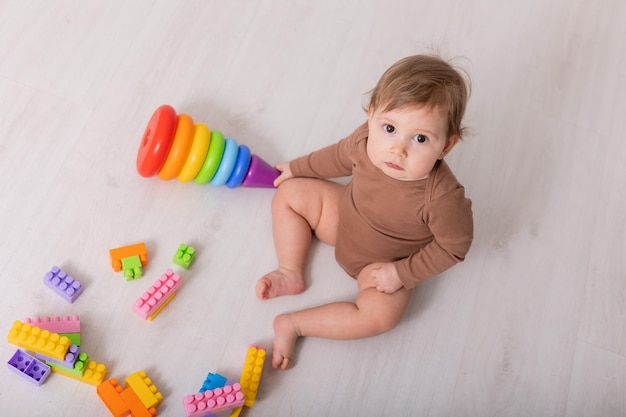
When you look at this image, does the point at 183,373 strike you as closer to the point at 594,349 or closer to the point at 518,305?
the point at 518,305

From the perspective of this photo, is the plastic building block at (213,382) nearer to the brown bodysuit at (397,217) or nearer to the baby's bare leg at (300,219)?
the baby's bare leg at (300,219)

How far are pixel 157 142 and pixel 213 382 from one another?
0.41m

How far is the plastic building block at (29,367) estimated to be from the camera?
1.01m

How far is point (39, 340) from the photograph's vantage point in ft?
3.24

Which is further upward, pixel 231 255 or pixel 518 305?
pixel 231 255

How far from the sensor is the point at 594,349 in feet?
3.88

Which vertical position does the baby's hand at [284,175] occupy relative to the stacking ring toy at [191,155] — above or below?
below

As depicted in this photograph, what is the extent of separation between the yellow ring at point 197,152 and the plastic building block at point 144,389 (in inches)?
13.8

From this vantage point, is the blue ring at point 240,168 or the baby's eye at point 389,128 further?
the blue ring at point 240,168

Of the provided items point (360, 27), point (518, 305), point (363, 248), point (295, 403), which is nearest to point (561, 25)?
point (360, 27)

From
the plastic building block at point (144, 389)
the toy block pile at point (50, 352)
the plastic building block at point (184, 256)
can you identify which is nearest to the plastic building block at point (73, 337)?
the toy block pile at point (50, 352)

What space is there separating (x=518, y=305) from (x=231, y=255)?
1.77 ft

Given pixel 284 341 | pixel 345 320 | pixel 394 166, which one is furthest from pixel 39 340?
pixel 394 166

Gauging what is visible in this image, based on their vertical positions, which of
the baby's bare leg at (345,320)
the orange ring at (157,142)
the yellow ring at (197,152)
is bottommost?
the baby's bare leg at (345,320)
